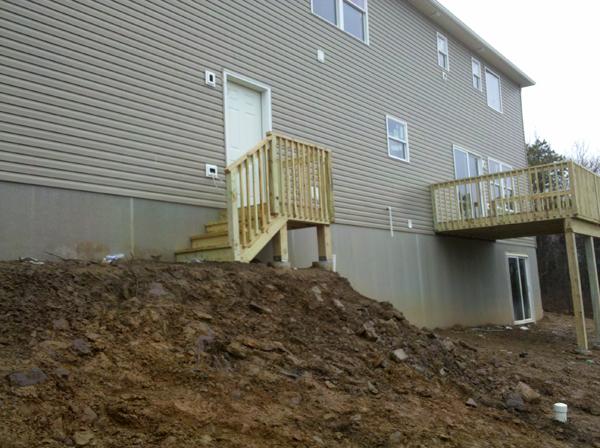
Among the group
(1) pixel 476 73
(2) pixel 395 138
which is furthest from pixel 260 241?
(1) pixel 476 73

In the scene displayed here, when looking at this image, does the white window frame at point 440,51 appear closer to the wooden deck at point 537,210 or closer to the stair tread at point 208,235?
the wooden deck at point 537,210

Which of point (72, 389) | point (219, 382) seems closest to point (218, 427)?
point (219, 382)

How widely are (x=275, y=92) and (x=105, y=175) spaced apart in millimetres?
3541

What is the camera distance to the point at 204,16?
8.21 meters

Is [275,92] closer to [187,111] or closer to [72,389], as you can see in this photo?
[187,111]

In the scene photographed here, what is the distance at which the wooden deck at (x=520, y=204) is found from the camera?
11.1 meters

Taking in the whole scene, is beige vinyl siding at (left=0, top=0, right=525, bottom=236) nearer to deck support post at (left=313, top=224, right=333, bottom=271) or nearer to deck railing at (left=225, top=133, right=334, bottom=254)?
deck railing at (left=225, top=133, right=334, bottom=254)

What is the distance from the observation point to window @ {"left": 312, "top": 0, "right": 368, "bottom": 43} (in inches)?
427

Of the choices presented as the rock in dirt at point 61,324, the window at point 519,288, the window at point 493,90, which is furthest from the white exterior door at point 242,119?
the window at point 519,288

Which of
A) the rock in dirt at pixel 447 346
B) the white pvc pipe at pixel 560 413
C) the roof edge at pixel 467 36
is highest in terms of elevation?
the roof edge at pixel 467 36

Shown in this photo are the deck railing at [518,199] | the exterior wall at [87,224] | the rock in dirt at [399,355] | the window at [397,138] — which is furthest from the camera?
the window at [397,138]

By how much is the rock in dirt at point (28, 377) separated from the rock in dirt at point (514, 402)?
4.09 m

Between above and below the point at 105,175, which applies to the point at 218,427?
below

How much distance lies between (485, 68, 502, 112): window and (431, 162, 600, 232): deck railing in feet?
15.7
